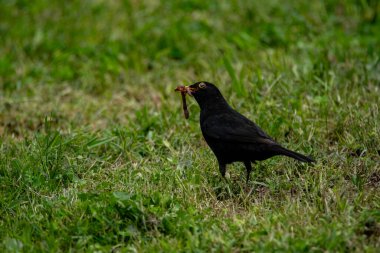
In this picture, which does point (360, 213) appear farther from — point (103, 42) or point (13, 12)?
point (13, 12)

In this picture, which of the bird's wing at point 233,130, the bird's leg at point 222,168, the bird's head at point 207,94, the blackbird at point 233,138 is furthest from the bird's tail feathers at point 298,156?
the bird's head at point 207,94

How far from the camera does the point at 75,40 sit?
8.96 meters

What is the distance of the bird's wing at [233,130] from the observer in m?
5.22

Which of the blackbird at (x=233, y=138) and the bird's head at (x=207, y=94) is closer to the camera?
the blackbird at (x=233, y=138)

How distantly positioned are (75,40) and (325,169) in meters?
4.77

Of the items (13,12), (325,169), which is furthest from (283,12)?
(325,169)

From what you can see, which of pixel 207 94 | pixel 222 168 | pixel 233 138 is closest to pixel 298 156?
pixel 233 138

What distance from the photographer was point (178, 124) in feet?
21.8

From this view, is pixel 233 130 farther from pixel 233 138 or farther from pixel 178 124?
pixel 178 124

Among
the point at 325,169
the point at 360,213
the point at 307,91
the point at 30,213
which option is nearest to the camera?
the point at 360,213

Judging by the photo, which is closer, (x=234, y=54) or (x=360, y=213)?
(x=360, y=213)

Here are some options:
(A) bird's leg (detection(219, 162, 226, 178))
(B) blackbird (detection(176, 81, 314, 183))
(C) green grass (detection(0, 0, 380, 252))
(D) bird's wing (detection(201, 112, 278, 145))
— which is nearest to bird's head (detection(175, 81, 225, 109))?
(B) blackbird (detection(176, 81, 314, 183))

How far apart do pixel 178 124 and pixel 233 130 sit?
137 centimetres

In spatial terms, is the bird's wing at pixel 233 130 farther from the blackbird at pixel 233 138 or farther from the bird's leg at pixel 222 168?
the bird's leg at pixel 222 168
